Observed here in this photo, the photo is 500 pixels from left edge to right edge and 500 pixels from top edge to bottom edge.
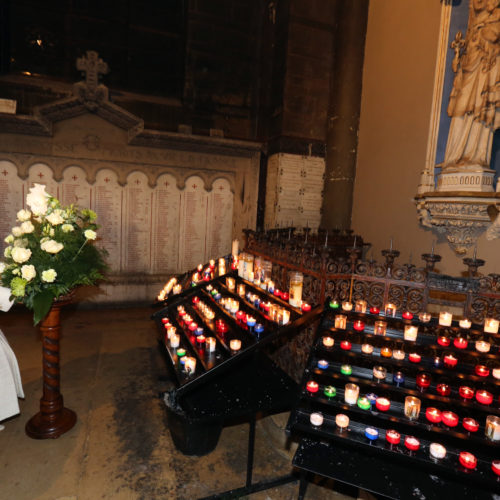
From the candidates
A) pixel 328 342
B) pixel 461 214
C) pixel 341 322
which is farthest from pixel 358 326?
pixel 461 214

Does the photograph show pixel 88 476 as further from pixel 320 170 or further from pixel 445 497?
pixel 320 170

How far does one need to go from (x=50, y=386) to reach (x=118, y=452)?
3.02ft

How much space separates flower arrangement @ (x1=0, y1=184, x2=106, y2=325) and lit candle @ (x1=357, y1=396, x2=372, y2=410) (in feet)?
8.37

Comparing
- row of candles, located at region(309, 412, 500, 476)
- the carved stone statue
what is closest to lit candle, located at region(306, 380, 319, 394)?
row of candles, located at region(309, 412, 500, 476)

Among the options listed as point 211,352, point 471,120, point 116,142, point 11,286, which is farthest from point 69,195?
point 471,120

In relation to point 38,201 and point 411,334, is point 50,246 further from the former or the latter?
point 411,334

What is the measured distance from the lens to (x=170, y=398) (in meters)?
3.04

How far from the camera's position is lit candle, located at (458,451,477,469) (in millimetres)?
1800

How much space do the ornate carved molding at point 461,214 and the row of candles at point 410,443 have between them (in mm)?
3595

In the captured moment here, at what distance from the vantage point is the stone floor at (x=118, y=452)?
2738mm

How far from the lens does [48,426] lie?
3285 mm

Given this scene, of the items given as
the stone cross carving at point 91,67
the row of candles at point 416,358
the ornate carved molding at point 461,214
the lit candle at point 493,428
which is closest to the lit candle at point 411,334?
the row of candles at point 416,358

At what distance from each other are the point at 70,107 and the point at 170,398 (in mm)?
6160

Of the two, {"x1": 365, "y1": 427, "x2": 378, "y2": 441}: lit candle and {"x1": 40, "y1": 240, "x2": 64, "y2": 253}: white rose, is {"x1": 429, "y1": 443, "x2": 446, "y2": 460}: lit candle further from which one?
{"x1": 40, "y1": 240, "x2": 64, "y2": 253}: white rose
